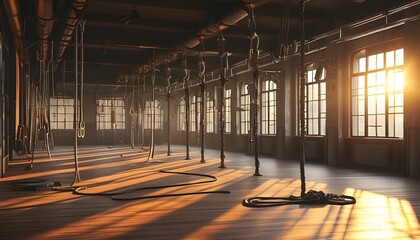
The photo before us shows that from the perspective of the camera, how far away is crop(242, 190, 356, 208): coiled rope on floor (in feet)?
15.6

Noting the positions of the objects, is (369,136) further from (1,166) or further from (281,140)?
(1,166)

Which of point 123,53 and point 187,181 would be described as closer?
point 187,181

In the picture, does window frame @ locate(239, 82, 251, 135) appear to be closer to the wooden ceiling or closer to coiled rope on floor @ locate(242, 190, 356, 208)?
the wooden ceiling

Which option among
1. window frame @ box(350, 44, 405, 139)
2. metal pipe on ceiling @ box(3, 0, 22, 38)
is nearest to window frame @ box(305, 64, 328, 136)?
window frame @ box(350, 44, 405, 139)

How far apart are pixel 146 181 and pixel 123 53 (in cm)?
839

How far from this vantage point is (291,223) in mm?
3854

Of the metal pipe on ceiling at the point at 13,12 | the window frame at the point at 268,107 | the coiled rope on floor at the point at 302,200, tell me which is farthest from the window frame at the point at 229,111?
the coiled rope on floor at the point at 302,200

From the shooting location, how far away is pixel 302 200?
4.89 metres

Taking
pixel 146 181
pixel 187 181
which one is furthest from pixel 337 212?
pixel 146 181

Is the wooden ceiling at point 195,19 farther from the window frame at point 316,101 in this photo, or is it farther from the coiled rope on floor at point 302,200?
the coiled rope on floor at point 302,200

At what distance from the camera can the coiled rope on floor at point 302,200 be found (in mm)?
4742

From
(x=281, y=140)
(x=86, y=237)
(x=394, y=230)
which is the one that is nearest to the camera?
(x=86, y=237)

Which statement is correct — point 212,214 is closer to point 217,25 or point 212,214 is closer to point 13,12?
point 217,25

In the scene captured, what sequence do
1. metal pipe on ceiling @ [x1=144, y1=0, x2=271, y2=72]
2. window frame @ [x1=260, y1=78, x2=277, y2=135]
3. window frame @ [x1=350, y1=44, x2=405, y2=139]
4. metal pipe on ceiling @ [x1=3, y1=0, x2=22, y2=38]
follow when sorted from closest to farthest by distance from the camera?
1. metal pipe on ceiling @ [x1=3, y1=0, x2=22, y2=38]
2. metal pipe on ceiling @ [x1=144, y1=0, x2=271, y2=72]
3. window frame @ [x1=350, y1=44, x2=405, y2=139]
4. window frame @ [x1=260, y1=78, x2=277, y2=135]
